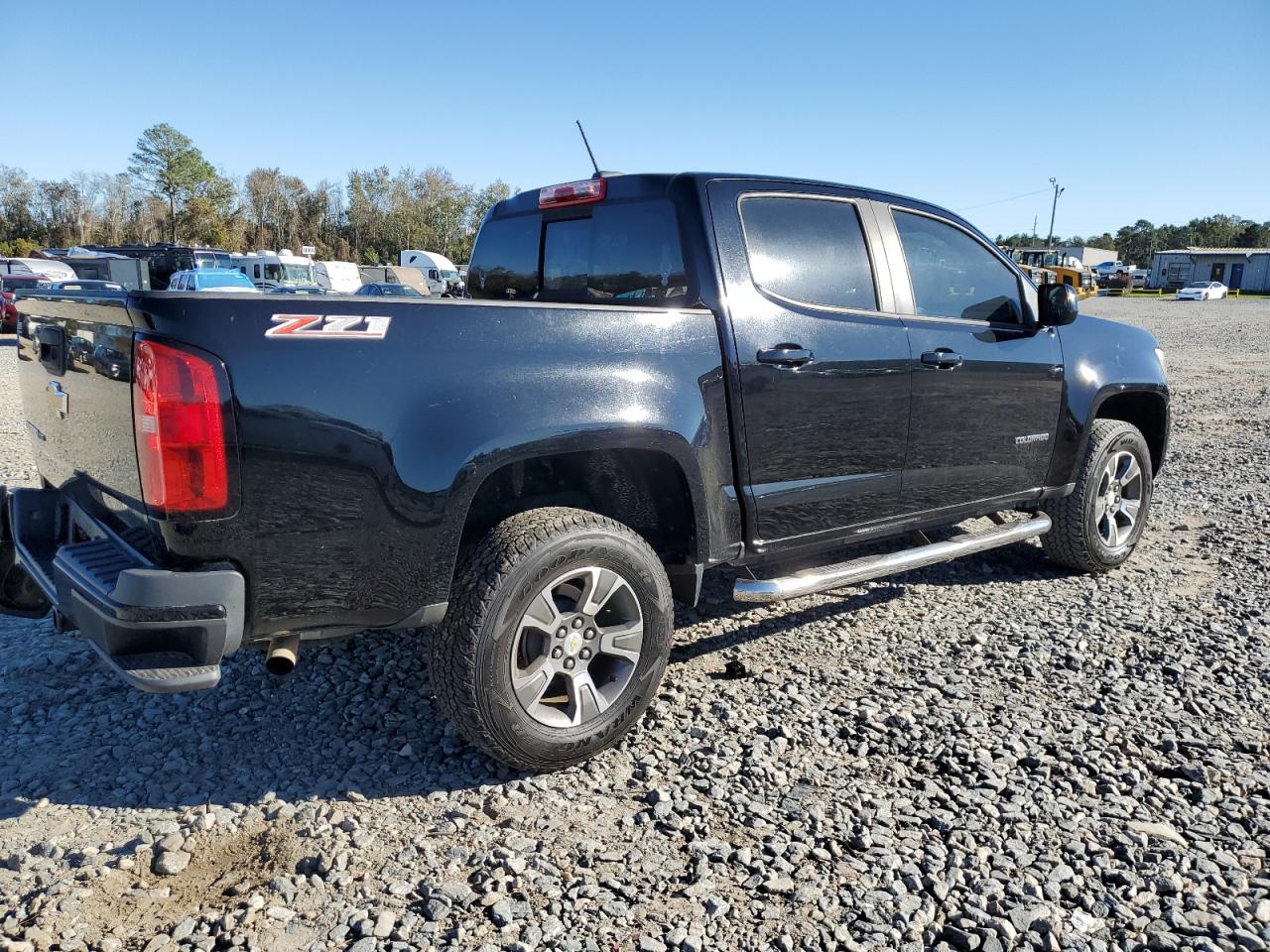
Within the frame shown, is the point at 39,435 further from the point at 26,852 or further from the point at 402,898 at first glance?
the point at 402,898

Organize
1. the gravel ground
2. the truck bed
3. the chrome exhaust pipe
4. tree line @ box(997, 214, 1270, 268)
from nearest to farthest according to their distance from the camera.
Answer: the gravel ground
the truck bed
the chrome exhaust pipe
tree line @ box(997, 214, 1270, 268)

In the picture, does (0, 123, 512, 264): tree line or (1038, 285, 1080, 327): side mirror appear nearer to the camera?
(1038, 285, 1080, 327): side mirror

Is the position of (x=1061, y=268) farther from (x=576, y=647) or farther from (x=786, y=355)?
(x=576, y=647)

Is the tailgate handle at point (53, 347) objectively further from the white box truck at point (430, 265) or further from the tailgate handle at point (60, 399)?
the white box truck at point (430, 265)

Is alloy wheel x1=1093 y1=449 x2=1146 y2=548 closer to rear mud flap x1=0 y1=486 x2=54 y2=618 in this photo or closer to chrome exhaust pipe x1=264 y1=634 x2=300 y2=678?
chrome exhaust pipe x1=264 y1=634 x2=300 y2=678

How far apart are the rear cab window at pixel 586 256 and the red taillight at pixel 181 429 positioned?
1714 millimetres

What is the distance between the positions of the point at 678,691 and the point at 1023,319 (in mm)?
2553

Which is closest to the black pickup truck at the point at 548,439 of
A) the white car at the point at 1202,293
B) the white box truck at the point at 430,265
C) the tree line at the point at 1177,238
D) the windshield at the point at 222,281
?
the windshield at the point at 222,281

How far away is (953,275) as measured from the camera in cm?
452

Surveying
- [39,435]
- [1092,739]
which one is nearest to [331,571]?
[39,435]

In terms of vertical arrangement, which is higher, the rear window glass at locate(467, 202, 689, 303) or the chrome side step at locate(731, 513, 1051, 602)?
the rear window glass at locate(467, 202, 689, 303)

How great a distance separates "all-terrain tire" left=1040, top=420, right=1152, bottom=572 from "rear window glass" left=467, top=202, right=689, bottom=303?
277cm

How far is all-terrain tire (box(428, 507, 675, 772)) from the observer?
9.53 feet

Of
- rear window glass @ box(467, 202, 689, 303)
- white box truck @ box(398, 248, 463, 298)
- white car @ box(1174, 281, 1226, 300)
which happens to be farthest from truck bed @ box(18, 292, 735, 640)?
white car @ box(1174, 281, 1226, 300)
